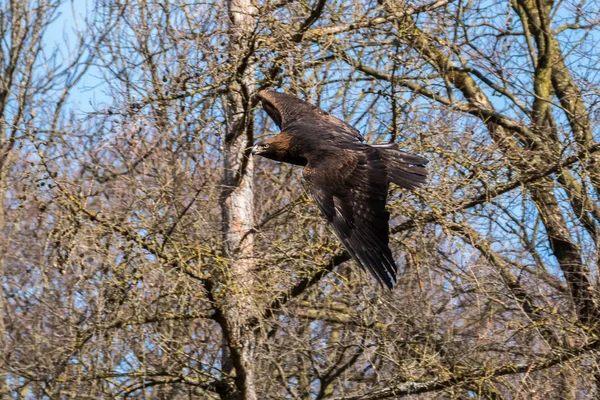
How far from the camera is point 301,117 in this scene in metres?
8.10

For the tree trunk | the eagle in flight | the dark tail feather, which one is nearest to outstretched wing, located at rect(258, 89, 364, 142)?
the eagle in flight

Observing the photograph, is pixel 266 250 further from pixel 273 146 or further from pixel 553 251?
pixel 553 251

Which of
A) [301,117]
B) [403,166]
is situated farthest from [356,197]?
[301,117]

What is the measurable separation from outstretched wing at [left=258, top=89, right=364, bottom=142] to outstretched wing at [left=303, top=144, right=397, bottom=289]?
482mm

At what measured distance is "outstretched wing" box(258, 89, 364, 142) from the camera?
25.6 feet

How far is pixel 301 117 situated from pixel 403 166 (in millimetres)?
1189

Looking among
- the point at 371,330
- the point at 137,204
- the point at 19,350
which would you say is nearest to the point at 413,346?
the point at 371,330

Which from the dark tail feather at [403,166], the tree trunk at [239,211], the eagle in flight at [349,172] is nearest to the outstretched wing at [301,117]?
the eagle in flight at [349,172]

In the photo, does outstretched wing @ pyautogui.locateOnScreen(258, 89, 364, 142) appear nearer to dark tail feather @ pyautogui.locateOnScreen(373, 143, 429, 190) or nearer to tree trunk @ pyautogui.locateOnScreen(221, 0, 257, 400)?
tree trunk @ pyautogui.locateOnScreen(221, 0, 257, 400)

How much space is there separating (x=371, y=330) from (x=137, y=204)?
6.54 feet

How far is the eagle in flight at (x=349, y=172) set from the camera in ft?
21.0

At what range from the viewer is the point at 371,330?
7.84m

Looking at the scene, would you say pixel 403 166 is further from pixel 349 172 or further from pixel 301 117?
pixel 301 117

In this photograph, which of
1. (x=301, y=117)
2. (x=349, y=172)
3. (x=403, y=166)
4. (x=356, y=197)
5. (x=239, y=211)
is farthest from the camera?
(x=239, y=211)
